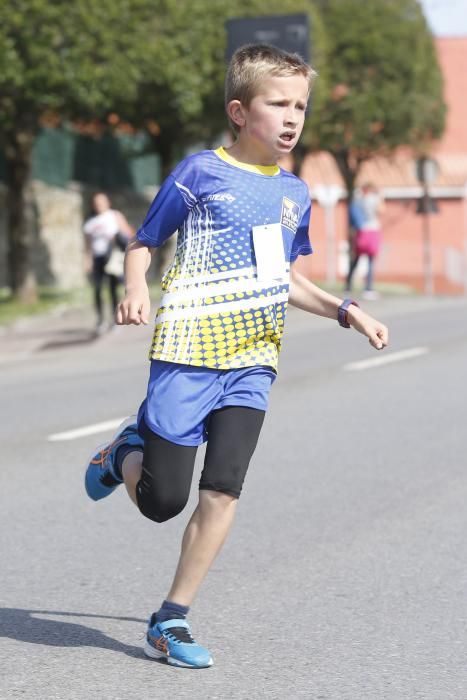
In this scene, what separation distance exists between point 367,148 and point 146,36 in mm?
18225

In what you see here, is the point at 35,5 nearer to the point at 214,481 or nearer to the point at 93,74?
the point at 93,74

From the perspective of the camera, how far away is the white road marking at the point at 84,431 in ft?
30.2

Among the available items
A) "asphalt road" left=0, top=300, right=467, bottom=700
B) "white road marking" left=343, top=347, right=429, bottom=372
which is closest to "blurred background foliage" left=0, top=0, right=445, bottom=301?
"white road marking" left=343, top=347, right=429, bottom=372

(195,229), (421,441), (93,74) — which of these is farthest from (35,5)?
(195,229)

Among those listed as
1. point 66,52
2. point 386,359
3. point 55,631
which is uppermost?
point 66,52

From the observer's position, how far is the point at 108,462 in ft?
15.4

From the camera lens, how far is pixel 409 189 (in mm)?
52188

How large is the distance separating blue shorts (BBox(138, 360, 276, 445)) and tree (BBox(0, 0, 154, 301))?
16.6m

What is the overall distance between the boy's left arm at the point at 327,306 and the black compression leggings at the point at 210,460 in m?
0.46

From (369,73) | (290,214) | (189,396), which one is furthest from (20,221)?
(189,396)

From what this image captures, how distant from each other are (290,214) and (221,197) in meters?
0.25

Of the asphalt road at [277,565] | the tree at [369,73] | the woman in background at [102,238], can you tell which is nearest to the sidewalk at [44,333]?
the woman in background at [102,238]

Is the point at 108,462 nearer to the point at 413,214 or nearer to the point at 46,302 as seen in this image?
the point at 46,302

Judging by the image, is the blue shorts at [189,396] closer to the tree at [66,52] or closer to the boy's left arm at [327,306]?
the boy's left arm at [327,306]
